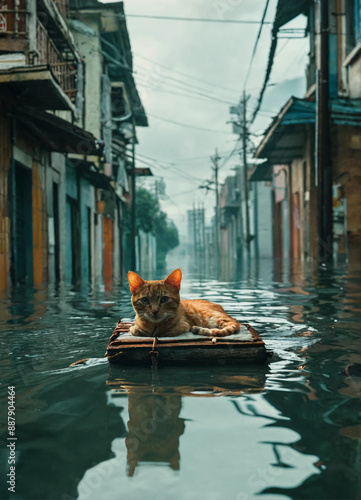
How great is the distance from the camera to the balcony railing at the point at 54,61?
1403 centimetres

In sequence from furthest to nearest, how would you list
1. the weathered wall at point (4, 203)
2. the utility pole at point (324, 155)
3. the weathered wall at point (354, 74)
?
the weathered wall at point (354, 74)
the utility pole at point (324, 155)
the weathered wall at point (4, 203)

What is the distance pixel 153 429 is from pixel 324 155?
47.2 feet

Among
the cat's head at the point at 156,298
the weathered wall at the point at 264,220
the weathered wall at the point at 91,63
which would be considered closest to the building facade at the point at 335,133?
the weathered wall at the point at 91,63

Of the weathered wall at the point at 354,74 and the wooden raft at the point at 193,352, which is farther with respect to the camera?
the weathered wall at the point at 354,74

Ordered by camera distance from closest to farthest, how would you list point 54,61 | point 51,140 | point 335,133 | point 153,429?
point 153,429 → point 51,140 → point 54,61 → point 335,133

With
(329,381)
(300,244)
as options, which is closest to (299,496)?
(329,381)

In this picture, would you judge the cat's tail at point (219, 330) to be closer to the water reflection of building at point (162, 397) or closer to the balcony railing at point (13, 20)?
the water reflection of building at point (162, 397)

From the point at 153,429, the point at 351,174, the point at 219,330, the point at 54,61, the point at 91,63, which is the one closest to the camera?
the point at 153,429

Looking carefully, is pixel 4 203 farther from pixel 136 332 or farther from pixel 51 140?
pixel 136 332

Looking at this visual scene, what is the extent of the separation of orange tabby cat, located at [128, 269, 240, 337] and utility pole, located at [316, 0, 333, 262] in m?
12.1

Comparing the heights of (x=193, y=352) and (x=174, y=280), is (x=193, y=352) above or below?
below

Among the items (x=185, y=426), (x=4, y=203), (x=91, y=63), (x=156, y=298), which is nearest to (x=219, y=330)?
(x=156, y=298)

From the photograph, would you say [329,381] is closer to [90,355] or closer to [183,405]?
[183,405]

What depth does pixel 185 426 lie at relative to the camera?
234cm
